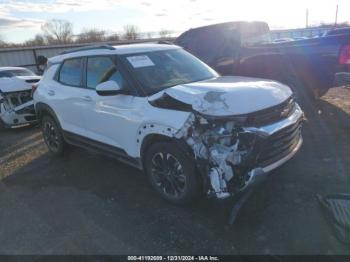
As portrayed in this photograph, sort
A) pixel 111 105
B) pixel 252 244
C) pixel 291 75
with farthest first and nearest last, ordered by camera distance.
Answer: pixel 291 75, pixel 111 105, pixel 252 244

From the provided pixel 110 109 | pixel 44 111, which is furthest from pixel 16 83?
pixel 110 109

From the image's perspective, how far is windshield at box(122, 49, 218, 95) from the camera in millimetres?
4199

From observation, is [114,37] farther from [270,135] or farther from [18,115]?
[270,135]

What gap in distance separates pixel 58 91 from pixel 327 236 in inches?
175

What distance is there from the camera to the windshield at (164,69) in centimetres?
420

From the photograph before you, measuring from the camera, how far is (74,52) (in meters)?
5.45

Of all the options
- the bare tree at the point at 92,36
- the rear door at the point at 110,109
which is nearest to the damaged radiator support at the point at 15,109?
the rear door at the point at 110,109

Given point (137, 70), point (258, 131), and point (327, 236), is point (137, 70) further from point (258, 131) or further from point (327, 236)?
point (327, 236)

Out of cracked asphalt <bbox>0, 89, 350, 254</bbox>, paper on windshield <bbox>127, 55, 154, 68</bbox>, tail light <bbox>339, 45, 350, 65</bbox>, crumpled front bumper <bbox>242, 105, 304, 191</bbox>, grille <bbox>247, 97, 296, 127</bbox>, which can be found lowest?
cracked asphalt <bbox>0, 89, 350, 254</bbox>

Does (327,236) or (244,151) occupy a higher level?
(244,151)

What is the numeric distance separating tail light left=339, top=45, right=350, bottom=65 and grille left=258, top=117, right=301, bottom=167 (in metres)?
3.18

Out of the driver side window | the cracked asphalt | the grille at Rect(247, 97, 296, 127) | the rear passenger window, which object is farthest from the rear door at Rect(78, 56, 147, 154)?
the grille at Rect(247, 97, 296, 127)

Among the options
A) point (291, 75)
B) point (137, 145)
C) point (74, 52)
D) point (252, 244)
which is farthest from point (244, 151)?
point (291, 75)

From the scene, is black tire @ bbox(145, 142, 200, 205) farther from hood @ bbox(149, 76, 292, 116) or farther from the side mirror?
the side mirror
